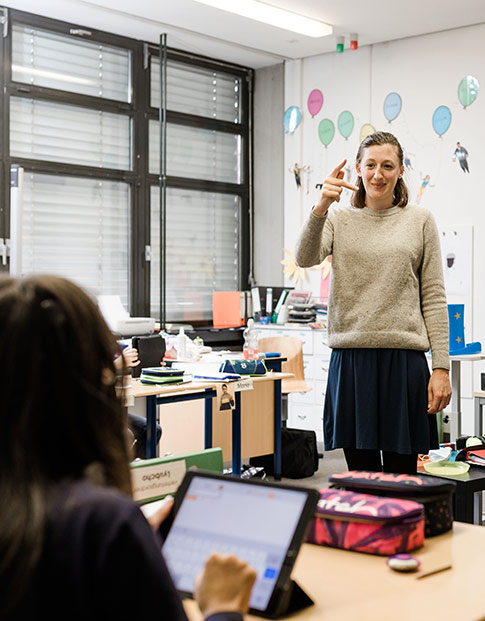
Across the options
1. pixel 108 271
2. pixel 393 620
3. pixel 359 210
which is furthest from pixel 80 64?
pixel 393 620

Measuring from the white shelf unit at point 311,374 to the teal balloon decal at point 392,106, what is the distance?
184cm

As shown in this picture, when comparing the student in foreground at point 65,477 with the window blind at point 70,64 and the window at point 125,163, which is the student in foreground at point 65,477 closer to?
the window at point 125,163

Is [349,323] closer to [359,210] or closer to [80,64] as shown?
[359,210]

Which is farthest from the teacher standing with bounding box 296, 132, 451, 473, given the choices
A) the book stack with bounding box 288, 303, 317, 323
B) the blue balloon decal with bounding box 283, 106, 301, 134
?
the blue balloon decal with bounding box 283, 106, 301, 134

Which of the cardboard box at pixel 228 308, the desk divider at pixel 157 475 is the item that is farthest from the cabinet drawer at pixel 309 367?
the desk divider at pixel 157 475

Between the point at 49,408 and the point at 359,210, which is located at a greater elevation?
the point at 359,210

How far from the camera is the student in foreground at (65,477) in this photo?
74 centimetres

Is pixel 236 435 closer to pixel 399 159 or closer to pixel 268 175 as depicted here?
pixel 399 159

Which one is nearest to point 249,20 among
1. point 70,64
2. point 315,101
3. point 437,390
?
point 315,101

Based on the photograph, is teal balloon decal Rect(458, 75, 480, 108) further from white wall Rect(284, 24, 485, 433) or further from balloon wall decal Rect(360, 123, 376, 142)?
balloon wall decal Rect(360, 123, 376, 142)

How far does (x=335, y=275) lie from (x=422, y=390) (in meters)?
0.43

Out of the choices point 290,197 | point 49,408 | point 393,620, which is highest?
point 290,197

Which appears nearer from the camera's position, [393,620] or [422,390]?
[393,620]

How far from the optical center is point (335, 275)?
2.49 meters
